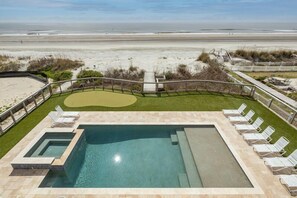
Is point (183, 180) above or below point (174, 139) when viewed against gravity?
below

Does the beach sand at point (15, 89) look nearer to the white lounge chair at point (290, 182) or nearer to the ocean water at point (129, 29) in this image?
the white lounge chair at point (290, 182)

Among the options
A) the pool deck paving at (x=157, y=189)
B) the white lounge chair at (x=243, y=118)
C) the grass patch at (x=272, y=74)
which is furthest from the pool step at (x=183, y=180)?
the grass patch at (x=272, y=74)

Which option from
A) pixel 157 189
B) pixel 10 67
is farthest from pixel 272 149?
pixel 10 67

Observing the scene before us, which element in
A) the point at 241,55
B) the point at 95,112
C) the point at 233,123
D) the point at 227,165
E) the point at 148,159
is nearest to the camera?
the point at 227,165

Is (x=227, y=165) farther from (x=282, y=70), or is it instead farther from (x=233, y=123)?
(x=282, y=70)

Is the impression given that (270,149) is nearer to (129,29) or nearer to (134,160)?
(134,160)

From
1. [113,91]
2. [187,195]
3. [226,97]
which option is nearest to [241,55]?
[226,97]
